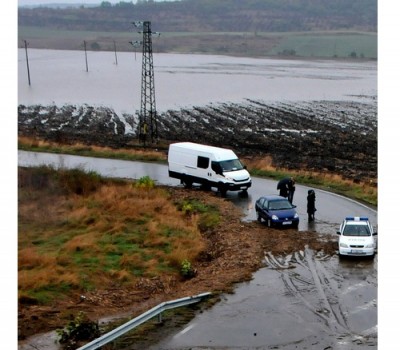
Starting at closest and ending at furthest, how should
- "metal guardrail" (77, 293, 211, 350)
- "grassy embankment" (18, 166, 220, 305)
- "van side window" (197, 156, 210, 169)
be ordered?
1. "metal guardrail" (77, 293, 211, 350)
2. "grassy embankment" (18, 166, 220, 305)
3. "van side window" (197, 156, 210, 169)

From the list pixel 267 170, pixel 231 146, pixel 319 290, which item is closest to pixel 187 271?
pixel 319 290

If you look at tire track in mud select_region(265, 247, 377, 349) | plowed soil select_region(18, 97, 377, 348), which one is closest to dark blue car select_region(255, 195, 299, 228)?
A: plowed soil select_region(18, 97, 377, 348)

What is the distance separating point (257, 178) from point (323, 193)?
522 cm

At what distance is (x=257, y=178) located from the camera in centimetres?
3928

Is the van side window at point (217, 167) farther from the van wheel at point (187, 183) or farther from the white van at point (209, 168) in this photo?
the van wheel at point (187, 183)

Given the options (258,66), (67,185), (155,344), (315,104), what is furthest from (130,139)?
(258,66)

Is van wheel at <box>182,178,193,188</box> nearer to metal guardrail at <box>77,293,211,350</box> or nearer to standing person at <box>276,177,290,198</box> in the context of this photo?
standing person at <box>276,177,290,198</box>

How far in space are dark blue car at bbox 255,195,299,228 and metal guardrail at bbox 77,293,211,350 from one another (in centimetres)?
889

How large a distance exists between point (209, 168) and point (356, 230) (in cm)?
1160

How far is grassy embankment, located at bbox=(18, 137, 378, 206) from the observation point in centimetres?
3494

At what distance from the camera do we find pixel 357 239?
944 inches

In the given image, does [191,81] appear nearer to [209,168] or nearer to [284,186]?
[209,168]

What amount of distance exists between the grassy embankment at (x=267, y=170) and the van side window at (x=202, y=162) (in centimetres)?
581

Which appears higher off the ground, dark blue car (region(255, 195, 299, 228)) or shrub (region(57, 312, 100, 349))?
dark blue car (region(255, 195, 299, 228))
